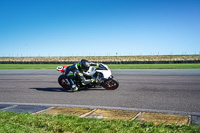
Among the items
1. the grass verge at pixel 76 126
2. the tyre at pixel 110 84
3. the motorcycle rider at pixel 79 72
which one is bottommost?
the grass verge at pixel 76 126

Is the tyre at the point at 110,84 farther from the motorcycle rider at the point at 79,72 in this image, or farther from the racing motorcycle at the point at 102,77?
the motorcycle rider at the point at 79,72

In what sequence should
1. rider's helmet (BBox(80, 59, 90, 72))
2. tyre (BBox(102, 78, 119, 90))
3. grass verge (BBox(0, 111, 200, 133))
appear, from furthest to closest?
tyre (BBox(102, 78, 119, 90)) → rider's helmet (BBox(80, 59, 90, 72)) → grass verge (BBox(0, 111, 200, 133))

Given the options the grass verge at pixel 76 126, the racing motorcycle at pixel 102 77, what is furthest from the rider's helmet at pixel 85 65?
the grass verge at pixel 76 126

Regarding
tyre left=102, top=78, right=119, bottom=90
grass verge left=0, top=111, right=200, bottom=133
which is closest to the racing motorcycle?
tyre left=102, top=78, right=119, bottom=90

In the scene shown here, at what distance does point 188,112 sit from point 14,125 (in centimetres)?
400

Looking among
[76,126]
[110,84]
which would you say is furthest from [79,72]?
[76,126]

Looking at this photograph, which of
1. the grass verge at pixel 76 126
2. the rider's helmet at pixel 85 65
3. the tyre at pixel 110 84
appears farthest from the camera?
the tyre at pixel 110 84

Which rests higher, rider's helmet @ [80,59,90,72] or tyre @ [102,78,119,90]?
rider's helmet @ [80,59,90,72]

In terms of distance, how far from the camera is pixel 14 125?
380cm

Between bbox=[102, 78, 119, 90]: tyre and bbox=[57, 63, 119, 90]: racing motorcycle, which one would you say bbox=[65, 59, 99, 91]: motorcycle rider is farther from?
bbox=[102, 78, 119, 90]: tyre

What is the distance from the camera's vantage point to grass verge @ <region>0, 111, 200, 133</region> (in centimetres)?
350

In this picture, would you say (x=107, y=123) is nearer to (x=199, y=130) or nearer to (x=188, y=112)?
(x=199, y=130)

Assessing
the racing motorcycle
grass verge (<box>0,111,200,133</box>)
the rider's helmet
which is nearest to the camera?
grass verge (<box>0,111,200,133</box>)

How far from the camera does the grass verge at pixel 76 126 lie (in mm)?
3500
